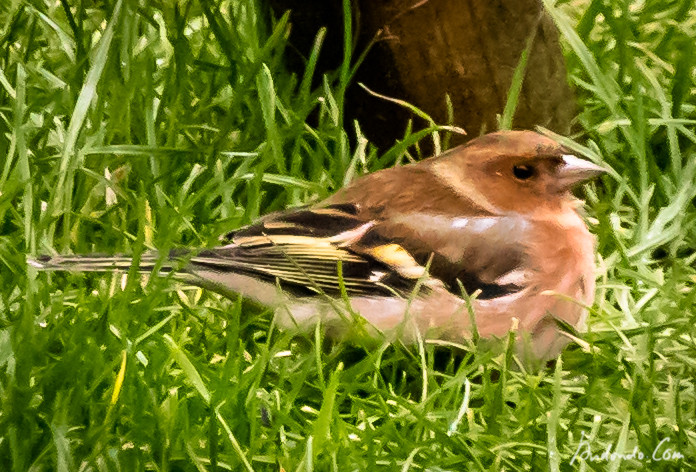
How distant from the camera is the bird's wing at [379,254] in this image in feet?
9.30

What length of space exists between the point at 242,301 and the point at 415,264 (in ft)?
1.74

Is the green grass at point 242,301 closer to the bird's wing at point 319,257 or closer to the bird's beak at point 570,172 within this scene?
the bird's wing at point 319,257

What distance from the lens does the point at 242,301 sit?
2918 millimetres

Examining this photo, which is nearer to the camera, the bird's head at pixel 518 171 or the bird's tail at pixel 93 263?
the bird's tail at pixel 93 263

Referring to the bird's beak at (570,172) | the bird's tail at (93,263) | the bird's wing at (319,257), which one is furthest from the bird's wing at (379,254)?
the bird's beak at (570,172)

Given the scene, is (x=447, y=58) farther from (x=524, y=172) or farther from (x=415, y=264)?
(x=415, y=264)

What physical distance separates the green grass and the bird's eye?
1.34 ft

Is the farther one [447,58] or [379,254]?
[447,58]

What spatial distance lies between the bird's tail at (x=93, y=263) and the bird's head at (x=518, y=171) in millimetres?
950

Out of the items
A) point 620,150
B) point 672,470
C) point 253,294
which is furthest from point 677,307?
point 253,294

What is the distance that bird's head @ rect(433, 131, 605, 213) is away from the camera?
9.96 feet

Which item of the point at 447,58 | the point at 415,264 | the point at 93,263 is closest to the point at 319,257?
the point at 415,264

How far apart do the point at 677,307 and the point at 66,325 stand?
1.82 m

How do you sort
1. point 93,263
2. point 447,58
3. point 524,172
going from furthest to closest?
point 447,58
point 524,172
point 93,263
